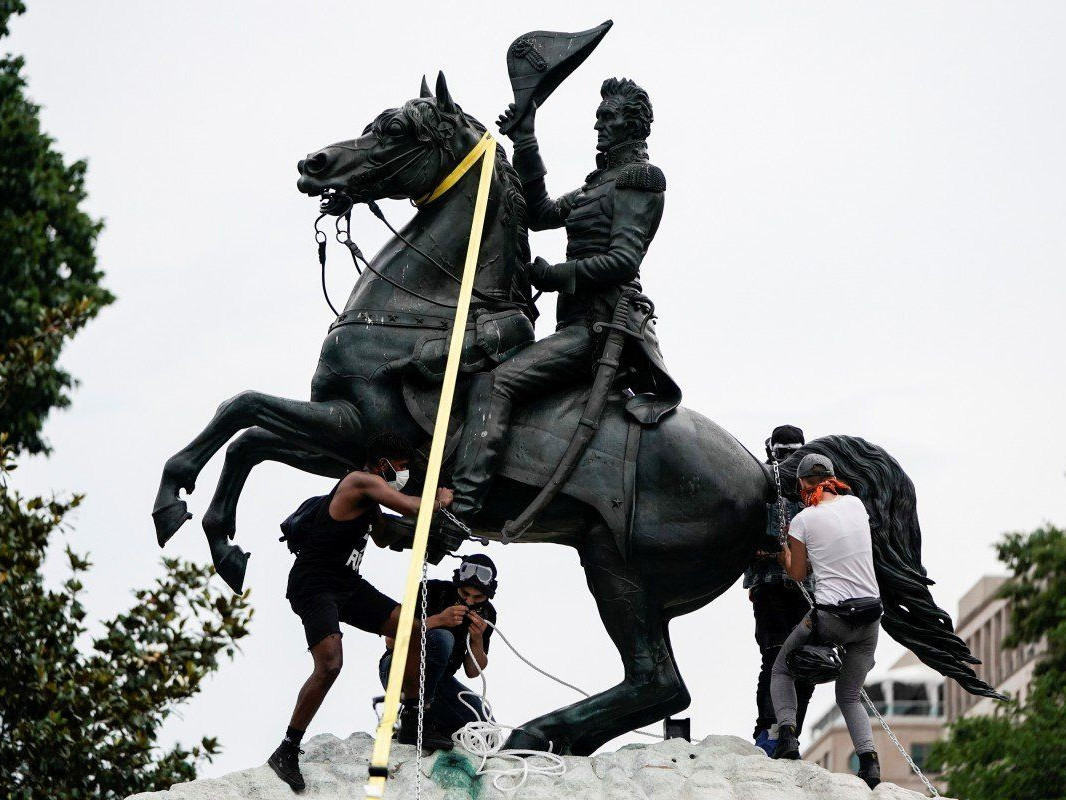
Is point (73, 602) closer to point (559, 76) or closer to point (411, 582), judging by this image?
point (559, 76)

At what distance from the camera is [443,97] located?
37.1 ft

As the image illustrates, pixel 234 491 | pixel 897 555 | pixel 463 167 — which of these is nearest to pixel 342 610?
pixel 234 491

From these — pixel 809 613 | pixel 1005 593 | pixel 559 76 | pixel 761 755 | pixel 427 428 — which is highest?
pixel 1005 593

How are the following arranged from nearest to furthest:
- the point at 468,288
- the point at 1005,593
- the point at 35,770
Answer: the point at 468,288 < the point at 35,770 < the point at 1005,593

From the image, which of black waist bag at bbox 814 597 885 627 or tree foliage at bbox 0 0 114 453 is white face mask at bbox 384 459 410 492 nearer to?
black waist bag at bbox 814 597 885 627

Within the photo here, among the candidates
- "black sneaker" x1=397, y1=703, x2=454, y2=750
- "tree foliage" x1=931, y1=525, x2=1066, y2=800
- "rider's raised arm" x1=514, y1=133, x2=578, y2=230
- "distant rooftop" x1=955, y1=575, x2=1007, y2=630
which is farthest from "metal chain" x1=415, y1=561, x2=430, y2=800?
"distant rooftop" x1=955, y1=575, x2=1007, y2=630

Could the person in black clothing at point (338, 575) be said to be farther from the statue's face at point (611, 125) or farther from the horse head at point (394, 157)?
the statue's face at point (611, 125)

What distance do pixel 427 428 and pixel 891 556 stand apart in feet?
8.95

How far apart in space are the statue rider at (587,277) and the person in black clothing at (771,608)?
89 cm

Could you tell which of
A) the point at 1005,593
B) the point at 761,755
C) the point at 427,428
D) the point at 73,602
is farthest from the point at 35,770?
the point at 1005,593

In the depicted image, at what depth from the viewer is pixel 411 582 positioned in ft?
27.5

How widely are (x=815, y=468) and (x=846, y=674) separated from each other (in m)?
1.12

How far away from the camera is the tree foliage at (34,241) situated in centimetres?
1867

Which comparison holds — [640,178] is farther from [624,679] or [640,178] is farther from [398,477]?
[624,679]
